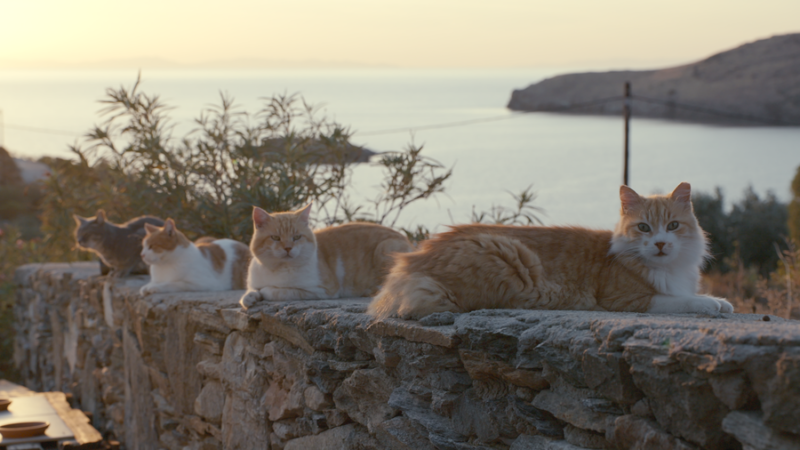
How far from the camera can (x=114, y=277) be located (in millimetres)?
4965

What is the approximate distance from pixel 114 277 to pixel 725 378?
457 cm

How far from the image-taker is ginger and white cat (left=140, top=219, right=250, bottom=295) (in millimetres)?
4133

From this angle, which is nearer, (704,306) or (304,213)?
(704,306)

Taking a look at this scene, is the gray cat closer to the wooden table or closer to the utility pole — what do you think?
the wooden table

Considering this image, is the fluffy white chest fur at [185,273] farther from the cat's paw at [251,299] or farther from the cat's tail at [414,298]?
the cat's tail at [414,298]

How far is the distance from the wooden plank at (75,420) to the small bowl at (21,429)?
24 centimetres

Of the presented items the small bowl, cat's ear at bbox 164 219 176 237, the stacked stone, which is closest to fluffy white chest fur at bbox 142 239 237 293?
cat's ear at bbox 164 219 176 237

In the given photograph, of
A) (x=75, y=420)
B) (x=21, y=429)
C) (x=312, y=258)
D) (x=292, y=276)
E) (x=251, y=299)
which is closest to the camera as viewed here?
(x=251, y=299)

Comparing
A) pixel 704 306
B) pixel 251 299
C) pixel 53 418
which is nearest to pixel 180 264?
pixel 251 299

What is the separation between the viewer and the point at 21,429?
15.7ft

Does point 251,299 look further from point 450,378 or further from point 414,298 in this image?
point 450,378

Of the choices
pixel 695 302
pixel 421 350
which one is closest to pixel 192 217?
pixel 421 350

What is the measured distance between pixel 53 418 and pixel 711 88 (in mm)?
9782

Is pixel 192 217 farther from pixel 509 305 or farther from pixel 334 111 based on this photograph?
pixel 509 305
